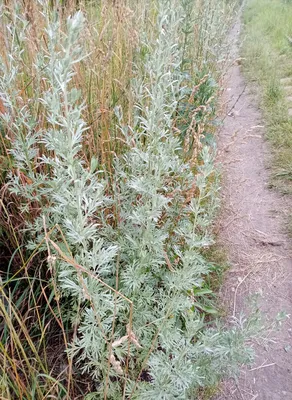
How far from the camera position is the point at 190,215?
2.04 metres

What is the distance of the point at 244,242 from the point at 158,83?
184 centimetres

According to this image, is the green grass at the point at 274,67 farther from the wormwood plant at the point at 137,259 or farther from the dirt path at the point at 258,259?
the wormwood plant at the point at 137,259

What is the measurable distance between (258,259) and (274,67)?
4.45 metres

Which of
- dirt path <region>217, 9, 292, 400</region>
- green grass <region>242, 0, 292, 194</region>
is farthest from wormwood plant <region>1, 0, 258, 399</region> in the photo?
green grass <region>242, 0, 292, 194</region>

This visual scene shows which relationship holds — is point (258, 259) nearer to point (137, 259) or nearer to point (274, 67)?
point (137, 259)

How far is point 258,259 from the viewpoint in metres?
2.59

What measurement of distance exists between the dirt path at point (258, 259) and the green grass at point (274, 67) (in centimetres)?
17

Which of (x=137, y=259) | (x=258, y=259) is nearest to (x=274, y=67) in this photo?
(x=258, y=259)

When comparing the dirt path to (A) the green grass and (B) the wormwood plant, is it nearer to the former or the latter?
(A) the green grass

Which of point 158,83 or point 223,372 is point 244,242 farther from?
point 158,83

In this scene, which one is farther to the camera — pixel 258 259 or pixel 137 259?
pixel 258 259

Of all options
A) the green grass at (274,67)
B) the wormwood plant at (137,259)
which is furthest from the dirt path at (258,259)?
the wormwood plant at (137,259)

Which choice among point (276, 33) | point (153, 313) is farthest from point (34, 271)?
point (276, 33)

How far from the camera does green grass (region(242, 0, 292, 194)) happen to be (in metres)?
3.62
